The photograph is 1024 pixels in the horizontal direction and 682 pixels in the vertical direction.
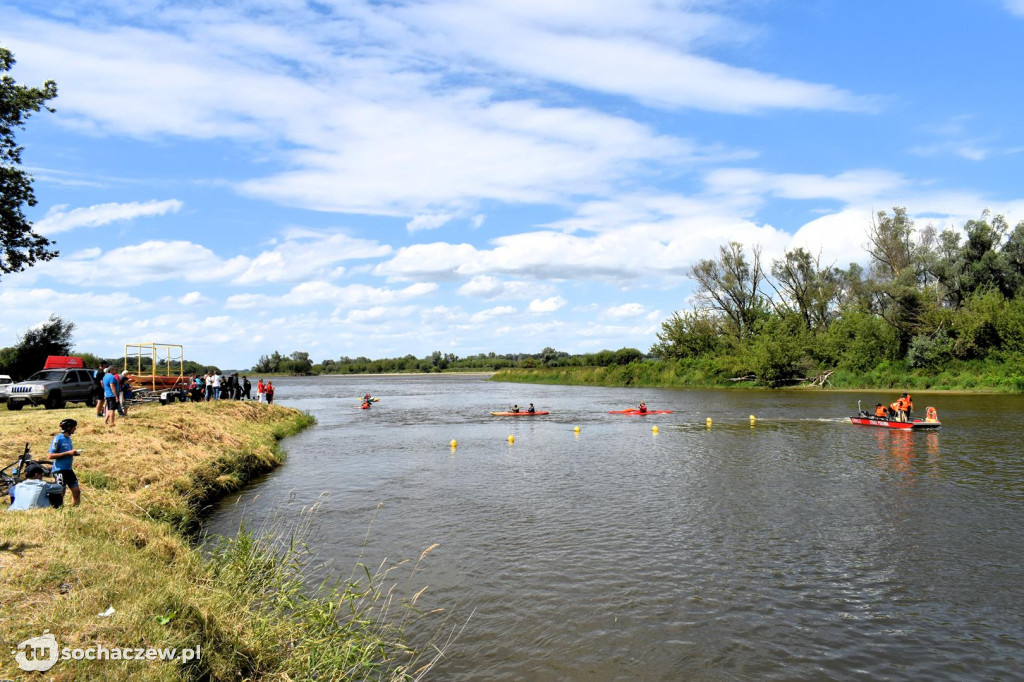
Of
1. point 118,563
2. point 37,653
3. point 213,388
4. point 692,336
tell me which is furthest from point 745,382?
point 37,653

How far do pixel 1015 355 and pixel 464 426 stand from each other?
48.9 metres

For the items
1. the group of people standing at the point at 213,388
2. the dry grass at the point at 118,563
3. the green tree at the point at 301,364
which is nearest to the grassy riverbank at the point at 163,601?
the dry grass at the point at 118,563

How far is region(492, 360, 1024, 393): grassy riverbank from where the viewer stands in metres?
53.0

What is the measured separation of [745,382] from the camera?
74562 millimetres

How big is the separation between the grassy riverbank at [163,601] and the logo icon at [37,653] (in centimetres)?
7

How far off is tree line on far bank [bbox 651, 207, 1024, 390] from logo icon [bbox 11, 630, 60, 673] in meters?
65.0

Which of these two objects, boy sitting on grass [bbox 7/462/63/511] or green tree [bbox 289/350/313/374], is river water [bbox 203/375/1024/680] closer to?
boy sitting on grass [bbox 7/462/63/511]

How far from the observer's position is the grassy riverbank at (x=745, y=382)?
5303 centimetres

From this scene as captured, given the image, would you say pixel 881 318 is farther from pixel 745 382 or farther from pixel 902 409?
pixel 902 409

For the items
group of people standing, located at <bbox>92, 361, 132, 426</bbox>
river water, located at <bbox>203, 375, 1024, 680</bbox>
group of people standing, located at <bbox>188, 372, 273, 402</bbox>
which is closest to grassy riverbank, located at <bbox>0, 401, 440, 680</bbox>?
river water, located at <bbox>203, 375, 1024, 680</bbox>

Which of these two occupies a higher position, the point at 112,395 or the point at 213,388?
the point at 112,395

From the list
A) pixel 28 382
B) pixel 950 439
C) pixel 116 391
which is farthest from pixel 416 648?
pixel 950 439

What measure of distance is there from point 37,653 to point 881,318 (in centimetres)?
7300

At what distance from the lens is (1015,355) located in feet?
173
